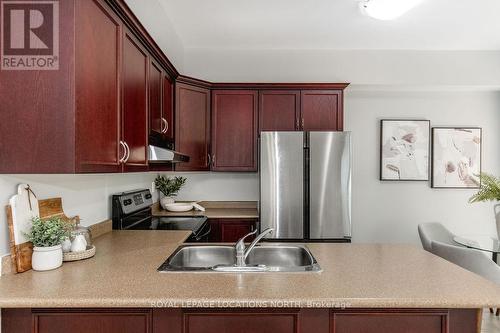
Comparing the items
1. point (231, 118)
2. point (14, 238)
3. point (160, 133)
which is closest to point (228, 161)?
point (231, 118)

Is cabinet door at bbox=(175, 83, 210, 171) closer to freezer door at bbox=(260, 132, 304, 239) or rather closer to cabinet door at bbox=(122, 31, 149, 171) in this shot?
freezer door at bbox=(260, 132, 304, 239)

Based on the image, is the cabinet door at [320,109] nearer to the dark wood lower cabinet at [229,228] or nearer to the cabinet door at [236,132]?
the cabinet door at [236,132]

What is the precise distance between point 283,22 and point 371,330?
2.78 metres

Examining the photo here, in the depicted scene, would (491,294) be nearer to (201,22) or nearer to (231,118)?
(231,118)

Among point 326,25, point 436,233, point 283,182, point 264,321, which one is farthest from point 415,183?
point 264,321

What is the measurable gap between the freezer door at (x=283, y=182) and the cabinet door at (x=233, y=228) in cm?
24

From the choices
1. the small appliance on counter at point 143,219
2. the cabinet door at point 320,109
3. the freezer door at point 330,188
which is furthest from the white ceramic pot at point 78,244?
the cabinet door at point 320,109

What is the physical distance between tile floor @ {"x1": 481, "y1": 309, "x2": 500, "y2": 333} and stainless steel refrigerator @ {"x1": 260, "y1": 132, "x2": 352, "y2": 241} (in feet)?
4.42

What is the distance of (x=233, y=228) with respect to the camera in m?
3.36

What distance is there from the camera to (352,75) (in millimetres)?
3875

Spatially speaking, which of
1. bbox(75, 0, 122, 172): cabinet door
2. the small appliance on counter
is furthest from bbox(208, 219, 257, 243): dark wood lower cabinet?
bbox(75, 0, 122, 172): cabinet door

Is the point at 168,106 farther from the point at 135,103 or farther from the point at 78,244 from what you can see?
the point at 78,244

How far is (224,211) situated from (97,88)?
8.13 ft

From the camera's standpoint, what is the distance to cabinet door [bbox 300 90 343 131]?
3.55 m
